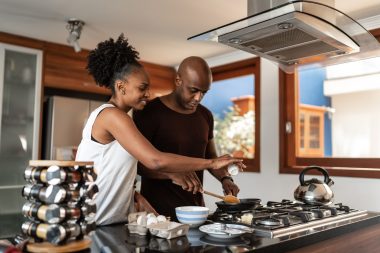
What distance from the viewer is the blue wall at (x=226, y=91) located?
11.6 feet

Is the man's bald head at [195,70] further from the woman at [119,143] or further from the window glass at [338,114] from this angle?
the window glass at [338,114]

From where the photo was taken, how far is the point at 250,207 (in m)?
1.57

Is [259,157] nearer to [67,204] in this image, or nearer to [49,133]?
[49,133]

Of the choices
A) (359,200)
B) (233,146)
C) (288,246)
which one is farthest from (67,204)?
(233,146)

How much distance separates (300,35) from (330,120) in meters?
1.77

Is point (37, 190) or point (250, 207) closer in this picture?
point (37, 190)

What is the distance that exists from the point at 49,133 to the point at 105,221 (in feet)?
7.07

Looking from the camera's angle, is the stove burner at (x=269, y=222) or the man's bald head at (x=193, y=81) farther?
the man's bald head at (x=193, y=81)

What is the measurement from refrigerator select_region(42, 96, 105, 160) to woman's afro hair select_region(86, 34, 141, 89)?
73.8 inches

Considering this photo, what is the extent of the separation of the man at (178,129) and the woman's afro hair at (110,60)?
400mm

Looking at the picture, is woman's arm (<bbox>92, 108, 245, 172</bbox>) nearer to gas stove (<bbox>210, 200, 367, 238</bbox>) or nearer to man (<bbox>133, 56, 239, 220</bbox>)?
gas stove (<bbox>210, 200, 367, 238</bbox>)

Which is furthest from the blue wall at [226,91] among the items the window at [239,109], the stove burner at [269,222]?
the stove burner at [269,222]


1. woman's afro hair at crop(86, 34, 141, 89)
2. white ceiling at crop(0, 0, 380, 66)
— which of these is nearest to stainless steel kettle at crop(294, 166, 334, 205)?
woman's afro hair at crop(86, 34, 141, 89)

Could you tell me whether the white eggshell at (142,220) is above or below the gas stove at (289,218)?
above
